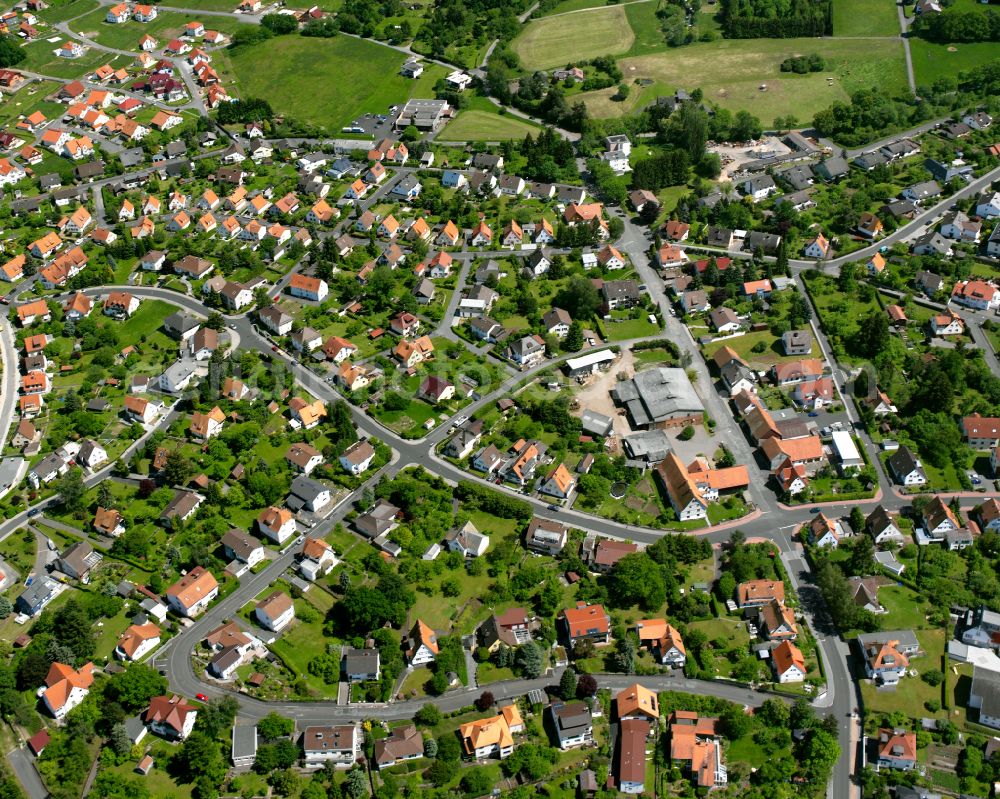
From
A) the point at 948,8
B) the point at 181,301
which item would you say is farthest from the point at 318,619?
the point at 948,8

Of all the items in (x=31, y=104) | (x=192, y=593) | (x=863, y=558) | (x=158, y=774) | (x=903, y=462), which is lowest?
(x=158, y=774)

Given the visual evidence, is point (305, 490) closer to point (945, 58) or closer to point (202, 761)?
point (202, 761)

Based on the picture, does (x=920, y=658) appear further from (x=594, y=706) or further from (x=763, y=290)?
(x=763, y=290)

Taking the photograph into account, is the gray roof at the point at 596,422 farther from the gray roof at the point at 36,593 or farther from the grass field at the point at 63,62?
the grass field at the point at 63,62

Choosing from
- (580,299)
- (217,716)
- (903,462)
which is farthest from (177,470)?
(903,462)

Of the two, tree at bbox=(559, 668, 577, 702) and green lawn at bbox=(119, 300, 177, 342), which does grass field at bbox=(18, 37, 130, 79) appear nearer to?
green lawn at bbox=(119, 300, 177, 342)
